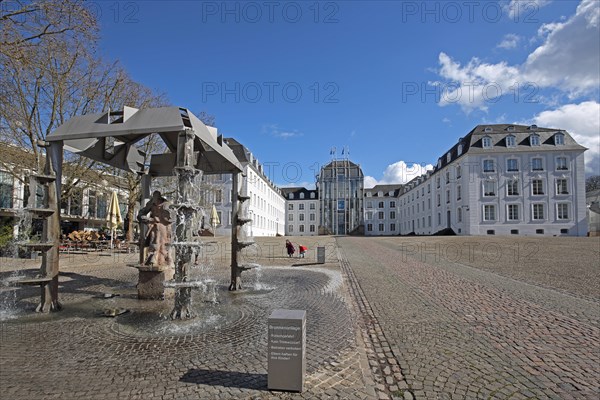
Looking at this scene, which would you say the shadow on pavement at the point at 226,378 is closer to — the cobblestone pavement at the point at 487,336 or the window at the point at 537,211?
the cobblestone pavement at the point at 487,336

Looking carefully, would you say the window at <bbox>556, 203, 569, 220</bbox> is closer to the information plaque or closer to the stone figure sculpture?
the stone figure sculpture

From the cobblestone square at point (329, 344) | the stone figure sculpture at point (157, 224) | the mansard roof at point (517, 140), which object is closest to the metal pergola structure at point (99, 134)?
the cobblestone square at point (329, 344)

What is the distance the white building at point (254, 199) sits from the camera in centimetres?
5047

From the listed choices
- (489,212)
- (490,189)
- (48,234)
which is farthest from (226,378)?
(490,189)

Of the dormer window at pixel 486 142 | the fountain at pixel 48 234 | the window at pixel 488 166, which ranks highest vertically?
the dormer window at pixel 486 142

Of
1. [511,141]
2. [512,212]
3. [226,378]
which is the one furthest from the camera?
[511,141]

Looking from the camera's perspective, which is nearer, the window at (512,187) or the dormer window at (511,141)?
the window at (512,187)

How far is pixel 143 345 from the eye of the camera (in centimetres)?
501

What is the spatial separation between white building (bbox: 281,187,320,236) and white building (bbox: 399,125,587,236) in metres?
46.7

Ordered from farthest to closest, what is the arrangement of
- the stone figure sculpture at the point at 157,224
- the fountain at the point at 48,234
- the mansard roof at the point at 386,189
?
the mansard roof at the point at 386,189
the stone figure sculpture at the point at 157,224
the fountain at the point at 48,234

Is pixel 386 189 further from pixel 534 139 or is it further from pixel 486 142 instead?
pixel 534 139

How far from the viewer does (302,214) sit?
92875 mm

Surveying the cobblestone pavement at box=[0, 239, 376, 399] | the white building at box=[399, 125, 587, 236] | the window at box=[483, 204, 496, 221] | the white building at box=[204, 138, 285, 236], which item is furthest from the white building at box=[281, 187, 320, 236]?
the cobblestone pavement at box=[0, 239, 376, 399]

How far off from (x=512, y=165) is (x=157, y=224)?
50829 millimetres
